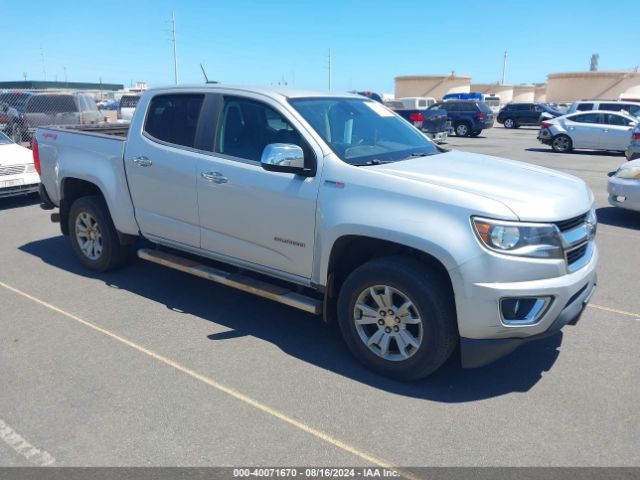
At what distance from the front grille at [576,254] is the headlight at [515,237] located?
26 centimetres

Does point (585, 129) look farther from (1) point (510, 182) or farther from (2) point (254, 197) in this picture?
(2) point (254, 197)

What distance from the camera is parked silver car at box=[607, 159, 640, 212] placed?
7.77m

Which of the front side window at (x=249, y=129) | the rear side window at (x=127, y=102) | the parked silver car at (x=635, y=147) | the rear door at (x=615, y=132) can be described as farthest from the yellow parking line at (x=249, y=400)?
the rear side window at (x=127, y=102)

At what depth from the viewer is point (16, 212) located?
9109 millimetres

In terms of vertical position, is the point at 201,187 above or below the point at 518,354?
above

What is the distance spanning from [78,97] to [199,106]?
14932mm

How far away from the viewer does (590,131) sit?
18.5 metres

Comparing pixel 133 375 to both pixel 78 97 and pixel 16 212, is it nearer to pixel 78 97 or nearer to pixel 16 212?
pixel 16 212

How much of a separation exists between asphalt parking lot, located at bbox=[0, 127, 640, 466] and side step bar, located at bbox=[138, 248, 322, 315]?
0.39 meters

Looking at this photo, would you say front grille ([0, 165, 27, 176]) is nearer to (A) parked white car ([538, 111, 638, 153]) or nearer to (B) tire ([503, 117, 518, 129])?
(A) parked white car ([538, 111, 638, 153])

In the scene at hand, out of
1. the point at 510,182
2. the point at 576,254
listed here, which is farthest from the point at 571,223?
the point at 510,182

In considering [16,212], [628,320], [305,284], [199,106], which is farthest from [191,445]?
[16,212]

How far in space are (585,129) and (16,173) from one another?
17.2 meters

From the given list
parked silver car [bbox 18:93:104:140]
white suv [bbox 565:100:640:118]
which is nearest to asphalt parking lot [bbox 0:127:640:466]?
parked silver car [bbox 18:93:104:140]
